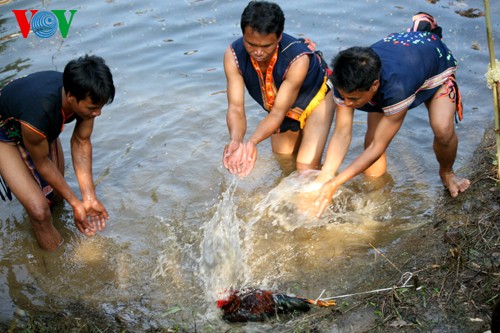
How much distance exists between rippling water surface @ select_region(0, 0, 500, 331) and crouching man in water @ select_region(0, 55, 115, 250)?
416 millimetres

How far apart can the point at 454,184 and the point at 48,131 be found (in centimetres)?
298

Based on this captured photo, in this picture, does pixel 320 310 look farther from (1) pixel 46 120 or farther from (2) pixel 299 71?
(1) pixel 46 120

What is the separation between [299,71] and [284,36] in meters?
0.32

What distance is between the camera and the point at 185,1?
866 cm

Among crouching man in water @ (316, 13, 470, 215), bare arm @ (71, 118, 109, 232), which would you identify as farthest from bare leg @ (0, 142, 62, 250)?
crouching man in water @ (316, 13, 470, 215)

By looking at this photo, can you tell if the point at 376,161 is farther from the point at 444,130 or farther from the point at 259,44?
the point at 259,44

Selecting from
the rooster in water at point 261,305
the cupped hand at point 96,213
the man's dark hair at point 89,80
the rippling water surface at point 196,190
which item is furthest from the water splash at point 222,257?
the man's dark hair at point 89,80

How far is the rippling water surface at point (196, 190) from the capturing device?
417 cm

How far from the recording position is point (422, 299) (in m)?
3.44

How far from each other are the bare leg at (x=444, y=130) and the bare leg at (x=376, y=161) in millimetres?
452

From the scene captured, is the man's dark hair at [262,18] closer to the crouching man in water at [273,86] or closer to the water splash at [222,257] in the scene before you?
Result: the crouching man in water at [273,86]

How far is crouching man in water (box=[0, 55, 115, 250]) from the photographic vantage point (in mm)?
3740

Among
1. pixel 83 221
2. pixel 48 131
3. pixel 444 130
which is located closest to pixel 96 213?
pixel 83 221

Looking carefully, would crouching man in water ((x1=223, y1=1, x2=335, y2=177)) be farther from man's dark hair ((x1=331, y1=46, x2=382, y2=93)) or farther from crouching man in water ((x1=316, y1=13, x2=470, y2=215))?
man's dark hair ((x1=331, y1=46, x2=382, y2=93))
